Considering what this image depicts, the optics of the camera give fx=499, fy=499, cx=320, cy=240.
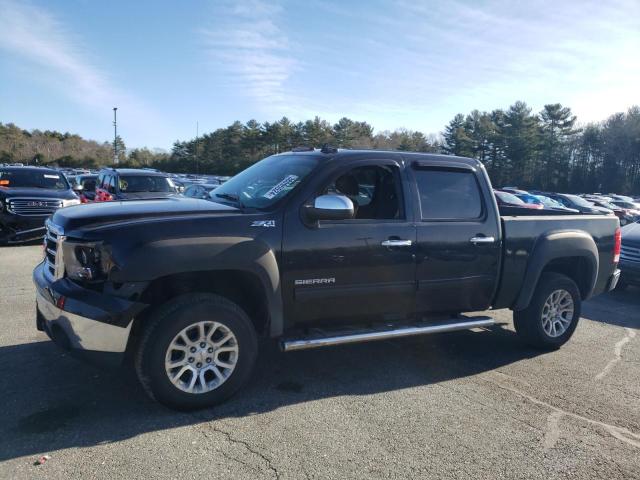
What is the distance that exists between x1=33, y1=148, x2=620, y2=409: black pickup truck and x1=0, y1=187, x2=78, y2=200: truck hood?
8.24 m

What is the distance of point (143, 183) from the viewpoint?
1245 cm

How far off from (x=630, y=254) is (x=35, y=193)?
1238 centimetres

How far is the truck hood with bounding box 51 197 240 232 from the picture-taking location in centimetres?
364

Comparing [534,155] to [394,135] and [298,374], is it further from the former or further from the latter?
[298,374]

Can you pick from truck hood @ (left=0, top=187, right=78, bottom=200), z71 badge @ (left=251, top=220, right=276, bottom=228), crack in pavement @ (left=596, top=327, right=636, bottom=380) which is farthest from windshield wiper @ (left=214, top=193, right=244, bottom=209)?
truck hood @ (left=0, top=187, right=78, bottom=200)

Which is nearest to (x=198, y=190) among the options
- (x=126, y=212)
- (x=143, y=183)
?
(x=143, y=183)

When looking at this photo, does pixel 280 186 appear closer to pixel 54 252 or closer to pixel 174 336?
pixel 174 336

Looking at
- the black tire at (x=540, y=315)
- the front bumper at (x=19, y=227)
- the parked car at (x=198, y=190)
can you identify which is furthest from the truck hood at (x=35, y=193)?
the black tire at (x=540, y=315)

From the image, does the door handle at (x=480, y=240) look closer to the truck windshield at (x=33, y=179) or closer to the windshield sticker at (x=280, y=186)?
the windshield sticker at (x=280, y=186)

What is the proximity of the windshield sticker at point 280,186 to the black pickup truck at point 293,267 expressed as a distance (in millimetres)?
19

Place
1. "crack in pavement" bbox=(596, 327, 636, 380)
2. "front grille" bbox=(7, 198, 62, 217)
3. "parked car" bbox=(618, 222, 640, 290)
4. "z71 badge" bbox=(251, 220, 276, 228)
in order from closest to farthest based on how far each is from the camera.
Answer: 1. "z71 badge" bbox=(251, 220, 276, 228)
2. "crack in pavement" bbox=(596, 327, 636, 380)
3. "parked car" bbox=(618, 222, 640, 290)
4. "front grille" bbox=(7, 198, 62, 217)

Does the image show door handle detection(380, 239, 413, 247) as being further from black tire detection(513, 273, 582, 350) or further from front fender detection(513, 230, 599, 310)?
black tire detection(513, 273, 582, 350)

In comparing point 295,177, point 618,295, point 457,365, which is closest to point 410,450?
point 457,365

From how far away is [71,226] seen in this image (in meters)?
3.63
